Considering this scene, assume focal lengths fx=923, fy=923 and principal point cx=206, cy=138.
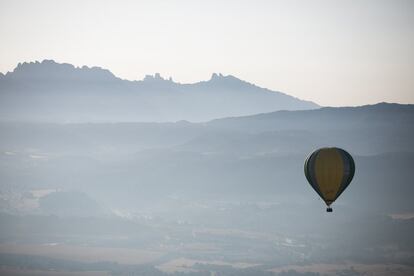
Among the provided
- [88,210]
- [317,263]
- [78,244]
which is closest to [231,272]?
[317,263]

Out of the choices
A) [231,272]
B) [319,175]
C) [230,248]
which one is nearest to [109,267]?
[231,272]

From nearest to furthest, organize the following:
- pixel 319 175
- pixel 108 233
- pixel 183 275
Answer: pixel 319 175 → pixel 183 275 → pixel 108 233

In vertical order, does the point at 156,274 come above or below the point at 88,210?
below

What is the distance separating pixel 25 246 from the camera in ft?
430

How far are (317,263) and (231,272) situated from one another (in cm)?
1391

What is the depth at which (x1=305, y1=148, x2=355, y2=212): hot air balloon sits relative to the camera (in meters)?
71.4

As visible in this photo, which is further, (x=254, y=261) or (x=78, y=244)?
(x=78, y=244)

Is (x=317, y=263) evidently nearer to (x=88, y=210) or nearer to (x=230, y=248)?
(x=230, y=248)

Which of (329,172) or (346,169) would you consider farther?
(346,169)

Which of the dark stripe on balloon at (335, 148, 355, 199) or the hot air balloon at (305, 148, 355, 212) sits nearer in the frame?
the hot air balloon at (305, 148, 355, 212)

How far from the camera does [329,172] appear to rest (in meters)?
71.4

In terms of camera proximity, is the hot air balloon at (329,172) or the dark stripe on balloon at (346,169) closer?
the hot air balloon at (329,172)

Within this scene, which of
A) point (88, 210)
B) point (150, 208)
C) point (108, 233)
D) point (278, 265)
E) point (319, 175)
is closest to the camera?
point (319, 175)

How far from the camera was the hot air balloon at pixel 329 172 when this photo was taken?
71.4 m
